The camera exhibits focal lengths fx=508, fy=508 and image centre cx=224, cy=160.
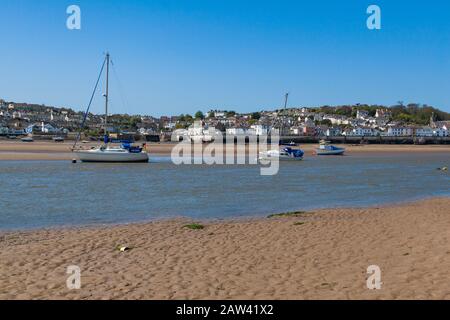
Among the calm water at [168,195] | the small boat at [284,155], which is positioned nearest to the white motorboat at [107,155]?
the calm water at [168,195]

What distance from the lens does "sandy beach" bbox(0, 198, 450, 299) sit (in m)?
7.07

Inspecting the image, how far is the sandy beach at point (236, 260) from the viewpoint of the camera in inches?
278

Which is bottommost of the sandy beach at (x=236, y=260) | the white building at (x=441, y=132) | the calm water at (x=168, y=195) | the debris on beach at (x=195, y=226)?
the calm water at (x=168, y=195)

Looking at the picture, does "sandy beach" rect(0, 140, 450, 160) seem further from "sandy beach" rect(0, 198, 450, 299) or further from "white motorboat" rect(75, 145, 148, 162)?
"sandy beach" rect(0, 198, 450, 299)

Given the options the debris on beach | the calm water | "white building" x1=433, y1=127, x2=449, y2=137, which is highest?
"white building" x1=433, y1=127, x2=449, y2=137

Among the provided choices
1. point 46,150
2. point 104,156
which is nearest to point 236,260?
point 104,156

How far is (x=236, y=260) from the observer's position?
29.9ft

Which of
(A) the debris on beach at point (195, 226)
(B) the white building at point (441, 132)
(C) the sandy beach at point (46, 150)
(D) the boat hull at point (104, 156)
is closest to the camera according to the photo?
(A) the debris on beach at point (195, 226)

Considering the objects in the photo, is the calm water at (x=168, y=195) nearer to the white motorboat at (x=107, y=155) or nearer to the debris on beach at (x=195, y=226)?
the debris on beach at (x=195, y=226)

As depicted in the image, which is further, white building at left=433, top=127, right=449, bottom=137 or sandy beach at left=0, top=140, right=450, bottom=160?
white building at left=433, top=127, right=449, bottom=137

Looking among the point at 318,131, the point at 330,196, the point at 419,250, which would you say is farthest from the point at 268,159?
the point at 318,131

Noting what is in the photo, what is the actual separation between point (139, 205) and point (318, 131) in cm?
13964

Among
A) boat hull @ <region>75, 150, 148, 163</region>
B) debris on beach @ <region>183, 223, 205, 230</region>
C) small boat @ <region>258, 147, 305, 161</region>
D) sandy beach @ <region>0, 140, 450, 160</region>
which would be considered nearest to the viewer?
debris on beach @ <region>183, 223, 205, 230</region>

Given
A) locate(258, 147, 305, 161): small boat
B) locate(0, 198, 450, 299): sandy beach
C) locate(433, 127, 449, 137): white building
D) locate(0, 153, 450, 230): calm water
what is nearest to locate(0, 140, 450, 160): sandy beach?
locate(258, 147, 305, 161): small boat
